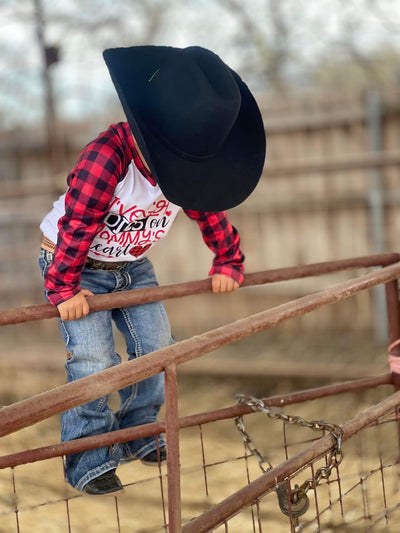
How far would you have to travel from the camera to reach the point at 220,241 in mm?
2092

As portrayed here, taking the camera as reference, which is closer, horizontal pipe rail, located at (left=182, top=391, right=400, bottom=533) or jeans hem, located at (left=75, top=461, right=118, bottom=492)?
horizontal pipe rail, located at (left=182, top=391, right=400, bottom=533)

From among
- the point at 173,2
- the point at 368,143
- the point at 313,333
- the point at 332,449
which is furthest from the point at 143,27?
the point at 332,449

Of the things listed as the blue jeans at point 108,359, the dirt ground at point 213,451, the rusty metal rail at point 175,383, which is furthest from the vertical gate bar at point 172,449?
the dirt ground at point 213,451

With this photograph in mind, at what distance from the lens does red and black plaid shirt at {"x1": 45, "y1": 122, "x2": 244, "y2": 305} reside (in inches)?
68.1

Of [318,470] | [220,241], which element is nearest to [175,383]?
[318,470]

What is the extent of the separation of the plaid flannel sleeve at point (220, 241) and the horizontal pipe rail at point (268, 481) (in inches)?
21.4

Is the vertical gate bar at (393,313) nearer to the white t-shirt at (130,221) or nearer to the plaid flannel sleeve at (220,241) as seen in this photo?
the plaid flannel sleeve at (220,241)

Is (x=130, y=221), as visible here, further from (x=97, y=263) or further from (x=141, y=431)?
(x=141, y=431)

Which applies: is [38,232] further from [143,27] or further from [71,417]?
[71,417]

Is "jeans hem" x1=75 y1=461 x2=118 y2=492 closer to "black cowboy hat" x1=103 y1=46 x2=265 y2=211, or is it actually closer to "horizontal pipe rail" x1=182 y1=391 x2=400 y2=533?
"horizontal pipe rail" x1=182 y1=391 x2=400 y2=533

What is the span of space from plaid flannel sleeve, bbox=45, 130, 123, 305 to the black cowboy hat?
158mm

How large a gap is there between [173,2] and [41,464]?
5.79 m

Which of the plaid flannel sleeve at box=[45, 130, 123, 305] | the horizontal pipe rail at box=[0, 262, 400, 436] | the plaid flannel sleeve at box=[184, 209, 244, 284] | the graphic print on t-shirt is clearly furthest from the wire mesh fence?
the horizontal pipe rail at box=[0, 262, 400, 436]

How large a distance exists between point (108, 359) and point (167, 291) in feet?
0.88
